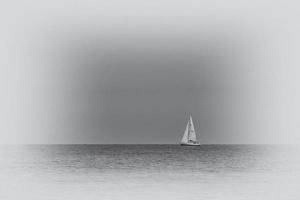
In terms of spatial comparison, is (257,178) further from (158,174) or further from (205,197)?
(205,197)

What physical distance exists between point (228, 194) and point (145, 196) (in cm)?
632

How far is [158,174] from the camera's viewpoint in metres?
66.1

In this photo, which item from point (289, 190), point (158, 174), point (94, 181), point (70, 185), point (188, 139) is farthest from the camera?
point (188, 139)

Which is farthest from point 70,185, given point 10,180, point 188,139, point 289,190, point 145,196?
point 188,139

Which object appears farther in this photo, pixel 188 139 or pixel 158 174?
pixel 188 139

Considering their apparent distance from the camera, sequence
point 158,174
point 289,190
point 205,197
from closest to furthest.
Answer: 1. point 205,197
2. point 289,190
3. point 158,174

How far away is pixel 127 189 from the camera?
4925 centimetres

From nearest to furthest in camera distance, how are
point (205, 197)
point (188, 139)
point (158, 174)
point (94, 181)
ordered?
point (205, 197)
point (94, 181)
point (158, 174)
point (188, 139)

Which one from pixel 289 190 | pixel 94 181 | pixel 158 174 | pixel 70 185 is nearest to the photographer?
pixel 289 190

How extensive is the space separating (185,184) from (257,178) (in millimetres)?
A: 9733

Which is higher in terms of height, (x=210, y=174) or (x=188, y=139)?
(x=188, y=139)

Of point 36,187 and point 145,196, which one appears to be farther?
point 36,187

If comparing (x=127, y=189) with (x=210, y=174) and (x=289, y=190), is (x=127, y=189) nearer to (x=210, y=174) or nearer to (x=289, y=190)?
(x=289, y=190)

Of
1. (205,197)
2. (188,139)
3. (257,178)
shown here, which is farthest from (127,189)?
(188,139)
